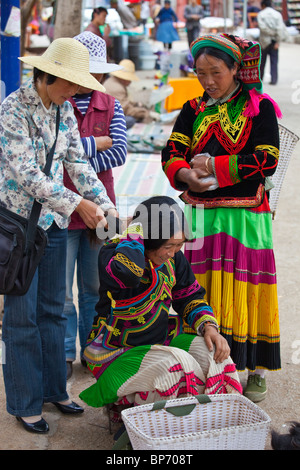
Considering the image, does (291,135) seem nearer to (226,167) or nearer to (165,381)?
(226,167)

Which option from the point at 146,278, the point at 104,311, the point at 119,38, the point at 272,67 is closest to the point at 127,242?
the point at 146,278

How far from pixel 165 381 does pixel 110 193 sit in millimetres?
1254

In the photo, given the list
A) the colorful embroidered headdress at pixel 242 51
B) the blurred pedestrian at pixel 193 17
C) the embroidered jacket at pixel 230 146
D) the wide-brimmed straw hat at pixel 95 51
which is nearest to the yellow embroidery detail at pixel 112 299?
the embroidered jacket at pixel 230 146

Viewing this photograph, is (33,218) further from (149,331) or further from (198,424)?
(198,424)

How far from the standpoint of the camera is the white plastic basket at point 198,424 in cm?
237

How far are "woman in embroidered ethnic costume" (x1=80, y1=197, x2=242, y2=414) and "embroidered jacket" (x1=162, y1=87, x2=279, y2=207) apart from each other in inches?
15.9

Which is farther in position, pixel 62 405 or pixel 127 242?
pixel 62 405

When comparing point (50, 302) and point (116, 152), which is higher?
point (116, 152)

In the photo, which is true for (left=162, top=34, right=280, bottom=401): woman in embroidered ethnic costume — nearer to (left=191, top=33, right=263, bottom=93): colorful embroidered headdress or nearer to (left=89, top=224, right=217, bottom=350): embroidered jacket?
(left=191, top=33, right=263, bottom=93): colorful embroidered headdress

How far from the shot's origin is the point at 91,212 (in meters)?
2.71

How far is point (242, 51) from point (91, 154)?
0.91 m

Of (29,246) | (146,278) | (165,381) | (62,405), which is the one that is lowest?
(62,405)

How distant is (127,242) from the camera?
2.67m

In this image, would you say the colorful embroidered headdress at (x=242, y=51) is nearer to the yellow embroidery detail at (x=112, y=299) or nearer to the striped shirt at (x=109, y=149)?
the striped shirt at (x=109, y=149)
